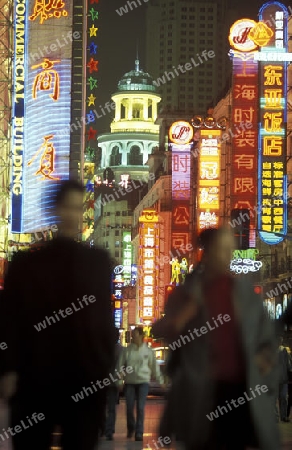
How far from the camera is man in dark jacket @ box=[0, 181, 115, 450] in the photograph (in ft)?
18.0

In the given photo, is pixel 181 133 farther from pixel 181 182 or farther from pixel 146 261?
pixel 146 261

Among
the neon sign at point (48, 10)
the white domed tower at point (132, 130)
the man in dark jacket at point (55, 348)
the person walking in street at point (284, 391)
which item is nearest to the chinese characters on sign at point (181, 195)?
the neon sign at point (48, 10)

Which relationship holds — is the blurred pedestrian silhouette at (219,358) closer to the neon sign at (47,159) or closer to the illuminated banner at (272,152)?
the illuminated banner at (272,152)

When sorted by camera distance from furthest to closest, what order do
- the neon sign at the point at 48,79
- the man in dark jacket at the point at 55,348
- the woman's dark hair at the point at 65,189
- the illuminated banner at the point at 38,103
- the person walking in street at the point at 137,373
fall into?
the neon sign at the point at 48,79, the illuminated banner at the point at 38,103, the person walking in street at the point at 137,373, the woman's dark hair at the point at 65,189, the man in dark jacket at the point at 55,348

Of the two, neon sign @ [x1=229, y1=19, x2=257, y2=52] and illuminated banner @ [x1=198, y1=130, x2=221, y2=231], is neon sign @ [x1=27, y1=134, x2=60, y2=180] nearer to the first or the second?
illuminated banner @ [x1=198, y1=130, x2=221, y2=231]

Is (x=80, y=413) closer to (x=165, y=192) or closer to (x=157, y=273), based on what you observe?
(x=157, y=273)

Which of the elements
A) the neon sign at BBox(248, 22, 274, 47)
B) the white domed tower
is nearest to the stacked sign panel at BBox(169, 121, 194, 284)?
the neon sign at BBox(248, 22, 274, 47)

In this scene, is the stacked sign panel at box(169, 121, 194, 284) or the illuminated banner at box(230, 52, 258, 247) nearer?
the illuminated banner at box(230, 52, 258, 247)

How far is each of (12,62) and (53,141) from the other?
138 inches

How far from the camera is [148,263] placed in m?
67.3

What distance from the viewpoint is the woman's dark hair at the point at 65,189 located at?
5879mm

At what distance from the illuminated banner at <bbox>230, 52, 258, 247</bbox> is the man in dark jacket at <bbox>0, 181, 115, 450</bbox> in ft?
128

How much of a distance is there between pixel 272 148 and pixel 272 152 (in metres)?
0.15

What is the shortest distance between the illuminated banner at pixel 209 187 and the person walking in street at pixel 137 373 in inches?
1336
